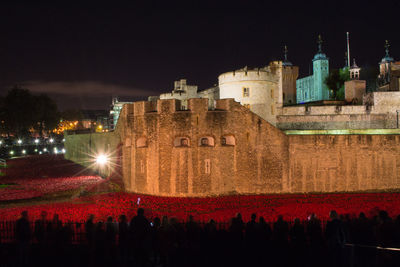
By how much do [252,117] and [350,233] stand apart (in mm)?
13663

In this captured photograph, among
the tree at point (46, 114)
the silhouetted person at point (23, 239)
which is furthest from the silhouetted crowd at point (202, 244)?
the tree at point (46, 114)

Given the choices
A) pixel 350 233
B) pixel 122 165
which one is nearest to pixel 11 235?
pixel 350 233

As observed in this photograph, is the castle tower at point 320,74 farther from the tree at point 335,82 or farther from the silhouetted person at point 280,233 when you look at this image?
the silhouetted person at point 280,233

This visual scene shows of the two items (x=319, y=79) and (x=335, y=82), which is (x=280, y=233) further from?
(x=319, y=79)

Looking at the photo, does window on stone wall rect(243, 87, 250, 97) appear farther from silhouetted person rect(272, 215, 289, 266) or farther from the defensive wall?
silhouetted person rect(272, 215, 289, 266)

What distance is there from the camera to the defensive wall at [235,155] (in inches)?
928

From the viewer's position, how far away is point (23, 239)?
10352 mm

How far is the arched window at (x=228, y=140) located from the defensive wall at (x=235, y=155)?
71 mm

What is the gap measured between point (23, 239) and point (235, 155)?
1558cm

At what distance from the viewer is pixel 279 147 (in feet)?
80.3

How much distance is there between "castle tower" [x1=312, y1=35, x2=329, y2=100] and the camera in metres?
69.9

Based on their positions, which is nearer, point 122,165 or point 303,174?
point 303,174

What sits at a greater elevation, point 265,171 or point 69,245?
point 265,171

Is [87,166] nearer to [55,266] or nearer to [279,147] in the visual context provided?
[279,147]
